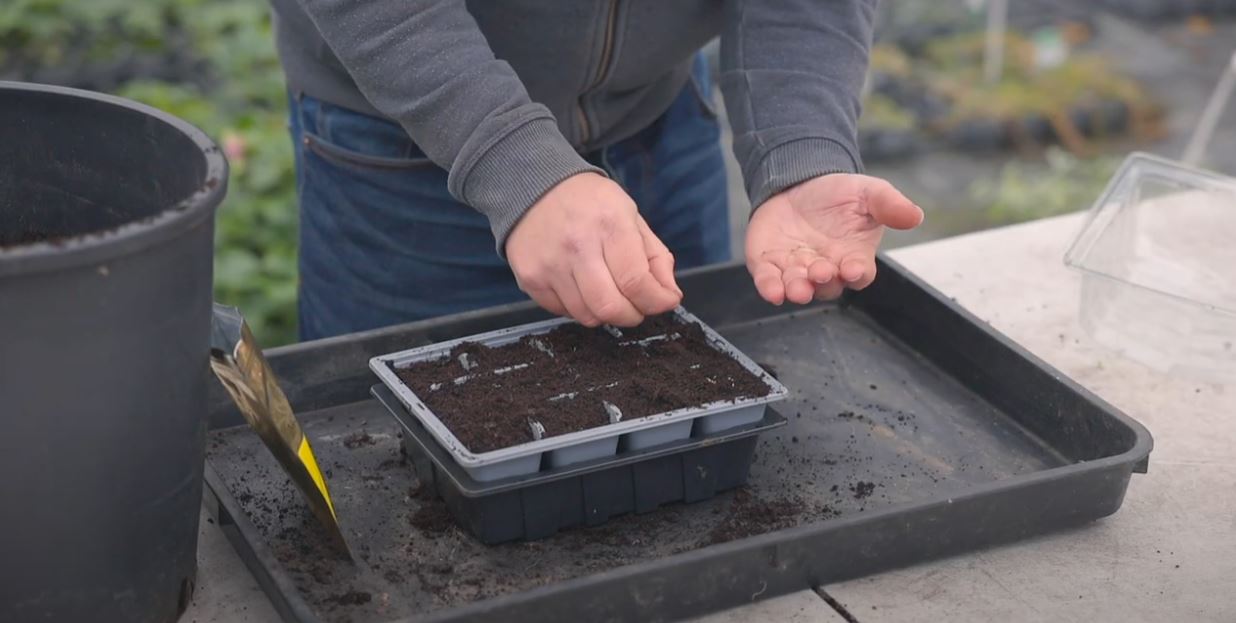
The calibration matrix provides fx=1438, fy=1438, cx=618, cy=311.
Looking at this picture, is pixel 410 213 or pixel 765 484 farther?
pixel 410 213

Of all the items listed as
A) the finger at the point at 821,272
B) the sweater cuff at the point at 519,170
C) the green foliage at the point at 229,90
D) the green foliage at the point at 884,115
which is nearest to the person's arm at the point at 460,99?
the sweater cuff at the point at 519,170

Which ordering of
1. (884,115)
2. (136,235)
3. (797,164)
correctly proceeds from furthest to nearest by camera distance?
(884,115)
(797,164)
(136,235)

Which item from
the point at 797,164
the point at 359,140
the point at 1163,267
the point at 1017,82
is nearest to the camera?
the point at 797,164

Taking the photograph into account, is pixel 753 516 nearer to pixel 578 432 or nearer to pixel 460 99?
pixel 578 432

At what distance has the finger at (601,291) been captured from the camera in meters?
1.28

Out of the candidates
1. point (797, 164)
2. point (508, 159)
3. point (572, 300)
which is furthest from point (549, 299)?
point (797, 164)

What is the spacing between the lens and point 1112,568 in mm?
1294

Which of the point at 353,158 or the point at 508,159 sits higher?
the point at 508,159

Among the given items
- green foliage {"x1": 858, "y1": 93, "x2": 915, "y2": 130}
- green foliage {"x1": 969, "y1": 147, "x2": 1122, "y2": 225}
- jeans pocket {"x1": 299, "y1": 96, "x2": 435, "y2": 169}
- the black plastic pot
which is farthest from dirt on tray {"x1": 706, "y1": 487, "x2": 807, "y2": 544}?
green foliage {"x1": 858, "y1": 93, "x2": 915, "y2": 130}

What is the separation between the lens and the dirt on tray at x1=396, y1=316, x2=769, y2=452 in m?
1.27

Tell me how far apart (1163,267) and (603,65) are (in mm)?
816

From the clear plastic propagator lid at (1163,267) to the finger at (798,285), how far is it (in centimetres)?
51

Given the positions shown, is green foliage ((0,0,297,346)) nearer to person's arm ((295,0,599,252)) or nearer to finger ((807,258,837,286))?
person's arm ((295,0,599,252))

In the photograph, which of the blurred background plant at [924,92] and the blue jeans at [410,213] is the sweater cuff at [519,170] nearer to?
the blue jeans at [410,213]
